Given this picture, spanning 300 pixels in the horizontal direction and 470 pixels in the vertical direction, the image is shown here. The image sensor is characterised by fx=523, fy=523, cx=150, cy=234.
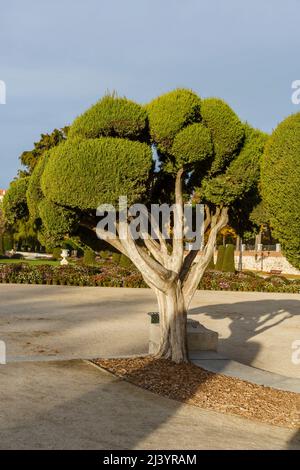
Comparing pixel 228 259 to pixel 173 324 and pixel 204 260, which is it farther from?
pixel 173 324

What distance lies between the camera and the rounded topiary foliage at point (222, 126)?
8.54 metres

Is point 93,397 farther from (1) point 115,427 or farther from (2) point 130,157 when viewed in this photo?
(2) point 130,157

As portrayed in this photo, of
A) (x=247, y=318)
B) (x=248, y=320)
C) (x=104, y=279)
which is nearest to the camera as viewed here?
(x=248, y=320)

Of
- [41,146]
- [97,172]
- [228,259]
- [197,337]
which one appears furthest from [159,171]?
[41,146]

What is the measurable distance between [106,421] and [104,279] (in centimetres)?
1866

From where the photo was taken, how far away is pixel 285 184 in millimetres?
6629

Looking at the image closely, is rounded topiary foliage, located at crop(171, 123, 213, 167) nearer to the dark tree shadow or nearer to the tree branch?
the tree branch

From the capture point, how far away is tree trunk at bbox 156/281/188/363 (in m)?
9.05

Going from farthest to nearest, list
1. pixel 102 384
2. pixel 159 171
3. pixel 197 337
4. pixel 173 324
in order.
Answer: pixel 197 337
pixel 159 171
pixel 173 324
pixel 102 384

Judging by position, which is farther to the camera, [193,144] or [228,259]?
[228,259]

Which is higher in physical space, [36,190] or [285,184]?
[36,190]

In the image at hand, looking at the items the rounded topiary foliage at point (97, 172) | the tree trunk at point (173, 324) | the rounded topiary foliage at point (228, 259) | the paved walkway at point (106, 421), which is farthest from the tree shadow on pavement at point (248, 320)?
the rounded topiary foliage at point (228, 259)

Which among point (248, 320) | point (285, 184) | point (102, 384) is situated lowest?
point (248, 320)

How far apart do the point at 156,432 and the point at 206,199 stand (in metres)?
4.50
